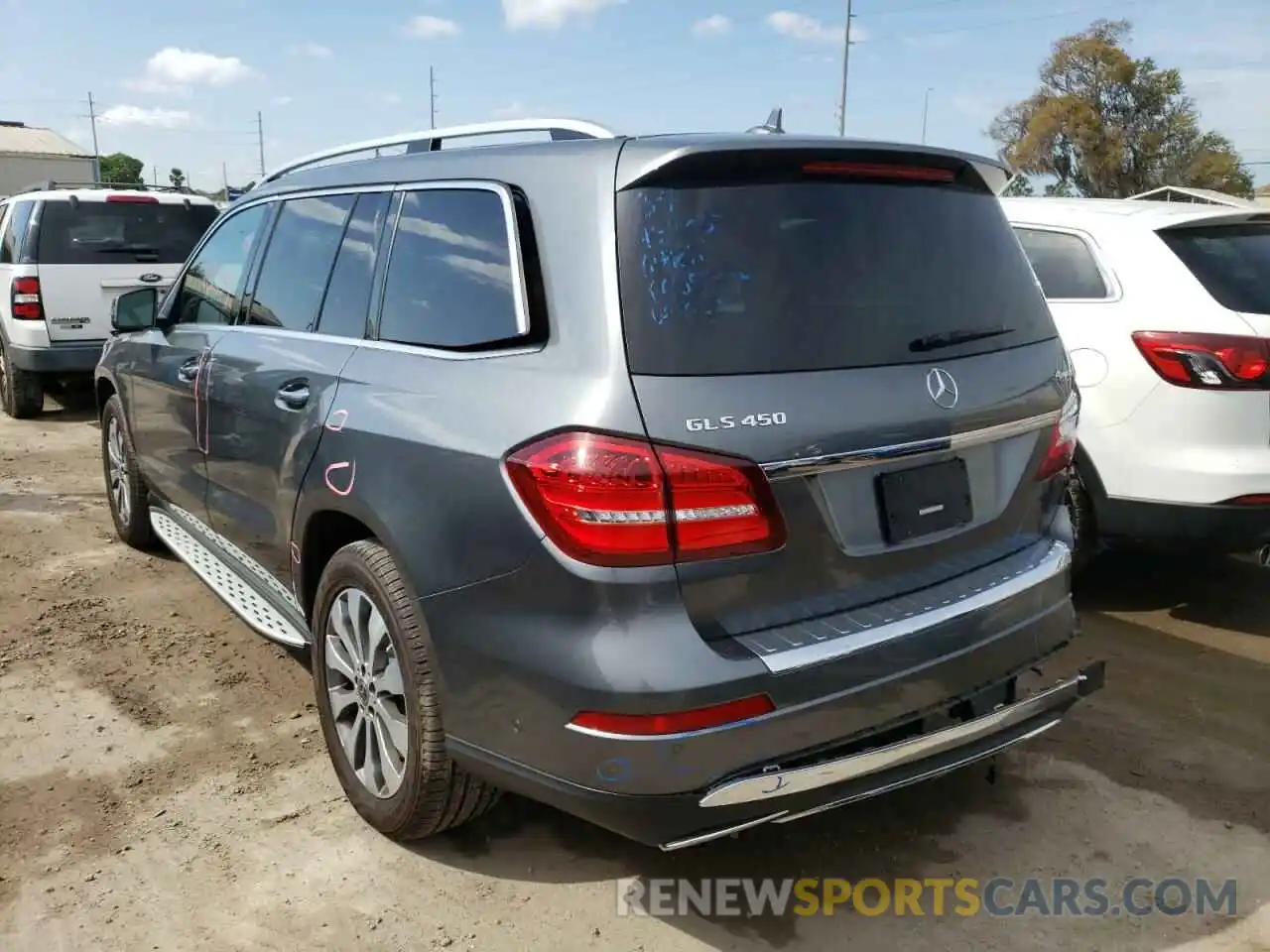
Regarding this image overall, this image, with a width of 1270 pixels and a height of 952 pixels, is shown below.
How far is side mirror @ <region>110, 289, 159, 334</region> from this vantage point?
482 cm

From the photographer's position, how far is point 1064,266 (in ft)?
16.0

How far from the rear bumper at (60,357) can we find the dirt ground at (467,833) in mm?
5103

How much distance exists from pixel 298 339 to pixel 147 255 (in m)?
6.63

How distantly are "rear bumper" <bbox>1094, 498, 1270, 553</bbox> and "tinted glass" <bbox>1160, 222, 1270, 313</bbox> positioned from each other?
799 millimetres

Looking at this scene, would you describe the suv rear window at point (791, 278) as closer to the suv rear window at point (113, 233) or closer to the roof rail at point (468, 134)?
the roof rail at point (468, 134)

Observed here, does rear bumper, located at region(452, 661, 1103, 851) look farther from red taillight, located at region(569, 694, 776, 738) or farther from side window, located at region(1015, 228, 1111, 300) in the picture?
side window, located at region(1015, 228, 1111, 300)

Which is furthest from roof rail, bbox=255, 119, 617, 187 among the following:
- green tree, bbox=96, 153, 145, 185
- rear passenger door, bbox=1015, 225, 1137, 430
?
green tree, bbox=96, 153, 145, 185

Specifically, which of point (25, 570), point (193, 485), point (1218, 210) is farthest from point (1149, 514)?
point (25, 570)

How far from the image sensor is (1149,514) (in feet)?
14.4

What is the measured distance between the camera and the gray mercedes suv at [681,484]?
87.5 inches

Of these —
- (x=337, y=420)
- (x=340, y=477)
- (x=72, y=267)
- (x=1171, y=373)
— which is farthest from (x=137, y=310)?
(x=72, y=267)

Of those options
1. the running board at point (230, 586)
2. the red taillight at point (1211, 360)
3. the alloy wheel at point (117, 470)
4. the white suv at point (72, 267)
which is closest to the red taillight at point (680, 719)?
the running board at point (230, 586)

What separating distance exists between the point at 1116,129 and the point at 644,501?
4777 centimetres

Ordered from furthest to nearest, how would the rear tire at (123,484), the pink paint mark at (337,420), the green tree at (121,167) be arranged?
1. the green tree at (121,167)
2. the rear tire at (123,484)
3. the pink paint mark at (337,420)
